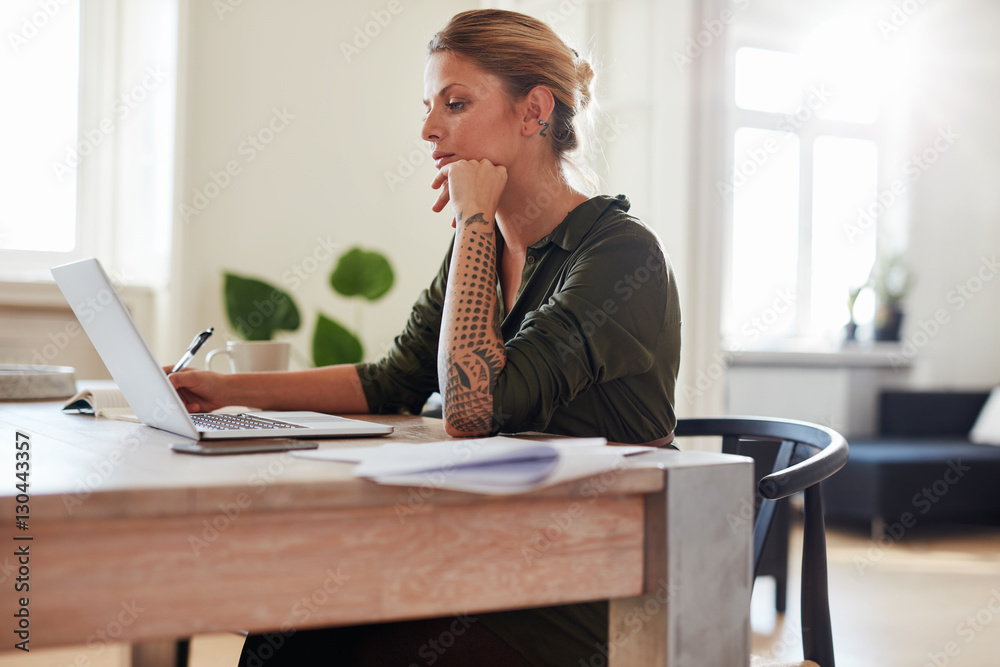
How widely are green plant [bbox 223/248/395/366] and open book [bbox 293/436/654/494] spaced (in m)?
2.31

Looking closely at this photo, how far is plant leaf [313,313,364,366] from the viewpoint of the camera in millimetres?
2986

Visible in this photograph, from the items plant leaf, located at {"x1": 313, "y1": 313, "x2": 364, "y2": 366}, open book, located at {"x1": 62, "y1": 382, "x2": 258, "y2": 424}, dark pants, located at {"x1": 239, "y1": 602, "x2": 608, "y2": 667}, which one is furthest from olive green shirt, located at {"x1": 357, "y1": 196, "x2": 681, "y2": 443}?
plant leaf, located at {"x1": 313, "y1": 313, "x2": 364, "y2": 366}

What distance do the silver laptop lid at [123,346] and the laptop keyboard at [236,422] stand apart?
50mm

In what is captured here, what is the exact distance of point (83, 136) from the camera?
317cm

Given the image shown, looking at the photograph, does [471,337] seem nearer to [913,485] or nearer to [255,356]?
[255,356]

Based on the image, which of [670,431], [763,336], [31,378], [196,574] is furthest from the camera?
[763,336]

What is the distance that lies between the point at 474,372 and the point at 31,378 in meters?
0.88

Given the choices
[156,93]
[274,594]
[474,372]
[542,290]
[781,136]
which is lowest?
[274,594]

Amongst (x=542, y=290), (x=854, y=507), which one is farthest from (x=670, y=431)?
(x=854, y=507)

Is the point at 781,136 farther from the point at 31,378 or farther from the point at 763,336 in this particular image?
the point at 31,378

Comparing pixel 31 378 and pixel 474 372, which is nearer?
pixel 474 372

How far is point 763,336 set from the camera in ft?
15.8

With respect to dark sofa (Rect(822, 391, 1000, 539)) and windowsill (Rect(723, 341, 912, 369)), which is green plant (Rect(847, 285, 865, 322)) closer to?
windowsill (Rect(723, 341, 912, 369))

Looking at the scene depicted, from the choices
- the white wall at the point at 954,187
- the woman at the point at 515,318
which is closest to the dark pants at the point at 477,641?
the woman at the point at 515,318
